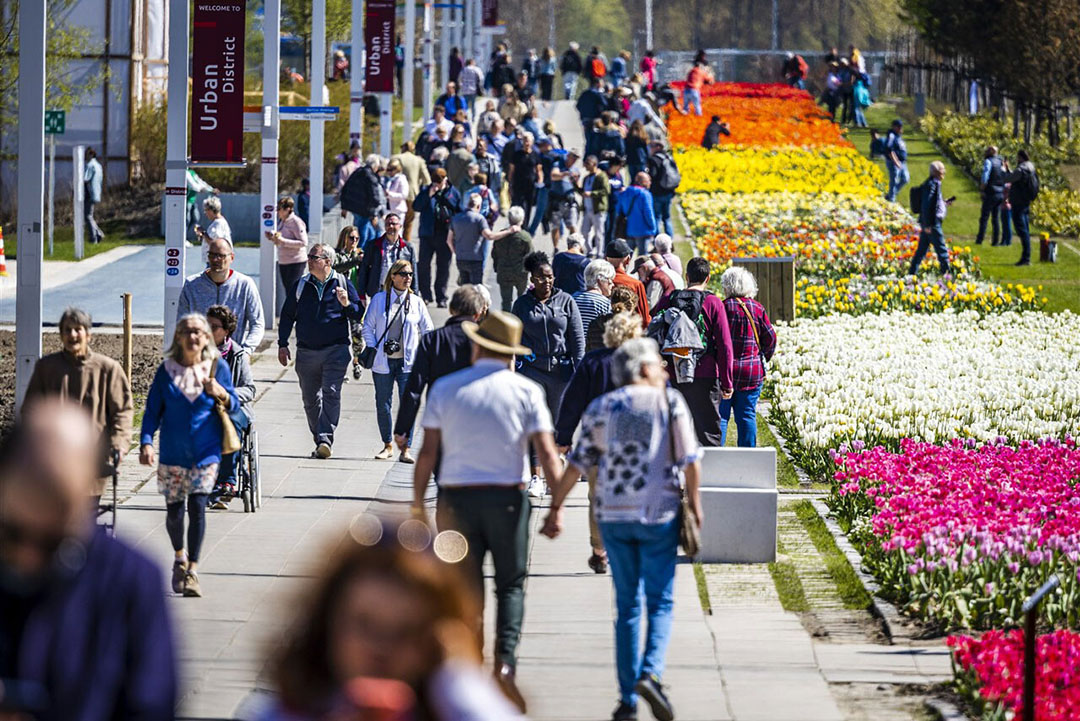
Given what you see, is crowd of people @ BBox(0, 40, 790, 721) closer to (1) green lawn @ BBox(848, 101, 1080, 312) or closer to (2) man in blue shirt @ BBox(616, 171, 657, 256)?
(2) man in blue shirt @ BBox(616, 171, 657, 256)

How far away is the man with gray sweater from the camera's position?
545 inches

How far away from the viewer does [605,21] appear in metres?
102

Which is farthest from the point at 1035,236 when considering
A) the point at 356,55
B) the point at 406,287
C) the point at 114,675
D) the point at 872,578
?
the point at 114,675

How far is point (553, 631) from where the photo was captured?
1031 centimetres

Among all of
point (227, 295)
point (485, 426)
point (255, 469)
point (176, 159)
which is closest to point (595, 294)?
point (227, 295)

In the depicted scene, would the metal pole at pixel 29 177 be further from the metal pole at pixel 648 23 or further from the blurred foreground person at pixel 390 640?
the metal pole at pixel 648 23

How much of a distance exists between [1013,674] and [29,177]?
806 cm

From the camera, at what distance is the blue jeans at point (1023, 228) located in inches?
1213

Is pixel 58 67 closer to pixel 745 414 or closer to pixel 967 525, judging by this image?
pixel 745 414

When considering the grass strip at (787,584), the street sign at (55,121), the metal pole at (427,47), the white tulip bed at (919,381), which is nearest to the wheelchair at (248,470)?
the grass strip at (787,584)

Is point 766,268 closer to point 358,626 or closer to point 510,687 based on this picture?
point 510,687

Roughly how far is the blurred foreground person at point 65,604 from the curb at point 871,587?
21.0 ft

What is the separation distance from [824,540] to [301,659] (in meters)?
9.21

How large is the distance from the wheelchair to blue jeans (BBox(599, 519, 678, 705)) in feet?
16.4
